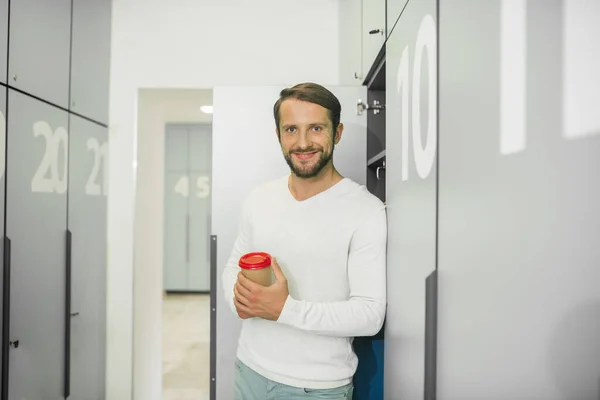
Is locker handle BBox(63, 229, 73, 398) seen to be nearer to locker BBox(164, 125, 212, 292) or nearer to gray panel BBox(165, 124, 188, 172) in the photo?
locker BBox(164, 125, 212, 292)

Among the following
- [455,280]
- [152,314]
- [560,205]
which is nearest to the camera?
[560,205]

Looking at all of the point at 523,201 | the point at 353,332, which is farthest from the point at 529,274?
the point at 353,332

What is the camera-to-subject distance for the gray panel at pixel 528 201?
1.91 ft

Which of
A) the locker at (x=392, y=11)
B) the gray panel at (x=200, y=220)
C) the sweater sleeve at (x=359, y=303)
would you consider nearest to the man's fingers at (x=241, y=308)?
the sweater sleeve at (x=359, y=303)

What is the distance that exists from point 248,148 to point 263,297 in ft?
2.82

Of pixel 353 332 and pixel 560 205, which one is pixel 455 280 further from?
pixel 353 332

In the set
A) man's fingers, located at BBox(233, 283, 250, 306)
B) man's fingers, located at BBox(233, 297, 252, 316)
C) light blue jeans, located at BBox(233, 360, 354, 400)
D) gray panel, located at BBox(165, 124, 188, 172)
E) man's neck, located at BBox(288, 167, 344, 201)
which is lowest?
light blue jeans, located at BBox(233, 360, 354, 400)

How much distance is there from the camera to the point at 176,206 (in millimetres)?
5754

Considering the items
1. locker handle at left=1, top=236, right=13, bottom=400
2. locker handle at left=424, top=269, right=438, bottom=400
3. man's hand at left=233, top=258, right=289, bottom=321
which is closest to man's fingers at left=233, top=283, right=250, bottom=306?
man's hand at left=233, top=258, right=289, bottom=321

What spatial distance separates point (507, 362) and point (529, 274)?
0.15 metres

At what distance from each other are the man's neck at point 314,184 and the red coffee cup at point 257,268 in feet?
0.91

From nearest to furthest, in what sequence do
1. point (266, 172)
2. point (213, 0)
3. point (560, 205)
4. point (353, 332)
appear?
point (560, 205) < point (353, 332) < point (266, 172) < point (213, 0)

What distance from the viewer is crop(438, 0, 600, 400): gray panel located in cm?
58

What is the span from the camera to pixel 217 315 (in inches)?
75.2
